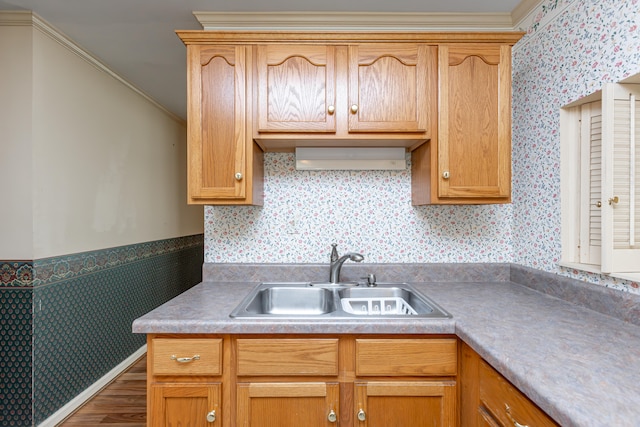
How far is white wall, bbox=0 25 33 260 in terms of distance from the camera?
196 cm

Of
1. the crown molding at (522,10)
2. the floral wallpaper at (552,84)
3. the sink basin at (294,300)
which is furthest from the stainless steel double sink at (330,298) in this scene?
the crown molding at (522,10)

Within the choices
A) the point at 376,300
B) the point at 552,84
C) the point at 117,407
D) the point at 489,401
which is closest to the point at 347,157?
the point at 376,300

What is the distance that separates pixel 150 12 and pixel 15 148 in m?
1.14

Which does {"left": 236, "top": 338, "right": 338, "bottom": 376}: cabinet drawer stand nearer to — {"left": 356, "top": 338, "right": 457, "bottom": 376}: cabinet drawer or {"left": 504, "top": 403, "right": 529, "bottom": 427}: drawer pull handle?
{"left": 356, "top": 338, "right": 457, "bottom": 376}: cabinet drawer

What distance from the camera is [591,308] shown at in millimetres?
1388

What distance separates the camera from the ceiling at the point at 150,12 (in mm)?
1870

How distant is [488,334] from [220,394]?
1.02m

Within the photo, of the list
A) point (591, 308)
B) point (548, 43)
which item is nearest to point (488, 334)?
point (591, 308)

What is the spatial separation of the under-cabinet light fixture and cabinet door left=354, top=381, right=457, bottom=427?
1160 mm

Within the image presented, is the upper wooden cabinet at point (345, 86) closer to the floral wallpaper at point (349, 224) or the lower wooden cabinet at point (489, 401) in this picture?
the floral wallpaper at point (349, 224)

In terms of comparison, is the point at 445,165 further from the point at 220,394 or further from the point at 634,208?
the point at 220,394

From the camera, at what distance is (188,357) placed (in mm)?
1279

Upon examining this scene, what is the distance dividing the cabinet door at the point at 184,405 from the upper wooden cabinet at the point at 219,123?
857 millimetres

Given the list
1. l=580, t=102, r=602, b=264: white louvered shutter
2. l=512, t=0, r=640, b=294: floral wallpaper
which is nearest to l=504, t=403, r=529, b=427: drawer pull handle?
l=512, t=0, r=640, b=294: floral wallpaper
